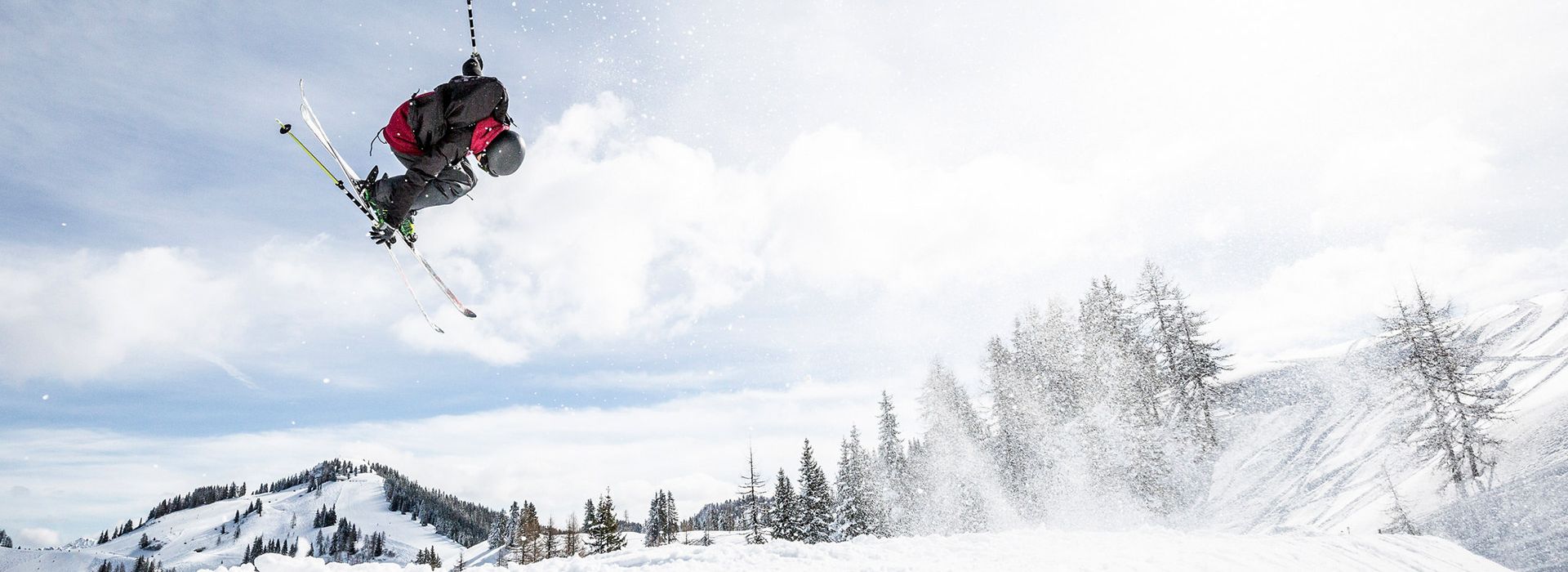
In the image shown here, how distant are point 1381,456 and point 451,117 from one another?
4182cm

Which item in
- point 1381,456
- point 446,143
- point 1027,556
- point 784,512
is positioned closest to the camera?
point 446,143

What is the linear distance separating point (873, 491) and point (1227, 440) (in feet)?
72.9

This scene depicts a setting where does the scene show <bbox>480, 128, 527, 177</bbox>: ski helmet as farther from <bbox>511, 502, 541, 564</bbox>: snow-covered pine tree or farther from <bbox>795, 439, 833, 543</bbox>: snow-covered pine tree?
<bbox>511, 502, 541, 564</bbox>: snow-covered pine tree

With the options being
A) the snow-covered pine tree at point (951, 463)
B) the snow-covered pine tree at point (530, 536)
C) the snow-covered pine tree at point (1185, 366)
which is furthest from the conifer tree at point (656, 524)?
the snow-covered pine tree at point (1185, 366)

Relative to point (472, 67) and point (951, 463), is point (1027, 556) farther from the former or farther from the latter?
point (951, 463)

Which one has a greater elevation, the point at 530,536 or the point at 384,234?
the point at 384,234

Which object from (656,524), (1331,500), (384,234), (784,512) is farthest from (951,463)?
(656,524)

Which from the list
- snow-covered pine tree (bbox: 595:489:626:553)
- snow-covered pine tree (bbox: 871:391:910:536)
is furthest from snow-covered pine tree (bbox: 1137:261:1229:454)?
snow-covered pine tree (bbox: 595:489:626:553)

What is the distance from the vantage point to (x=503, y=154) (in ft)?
19.9

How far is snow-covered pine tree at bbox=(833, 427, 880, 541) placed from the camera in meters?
37.2

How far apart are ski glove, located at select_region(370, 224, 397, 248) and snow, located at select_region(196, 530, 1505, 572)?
4.04 metres

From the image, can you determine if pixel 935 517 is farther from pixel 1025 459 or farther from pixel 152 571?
pixel 152 571

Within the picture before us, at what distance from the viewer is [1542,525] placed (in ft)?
70.2

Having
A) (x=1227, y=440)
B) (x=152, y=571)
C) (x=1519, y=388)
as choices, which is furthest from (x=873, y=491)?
(x=152, y=571)
